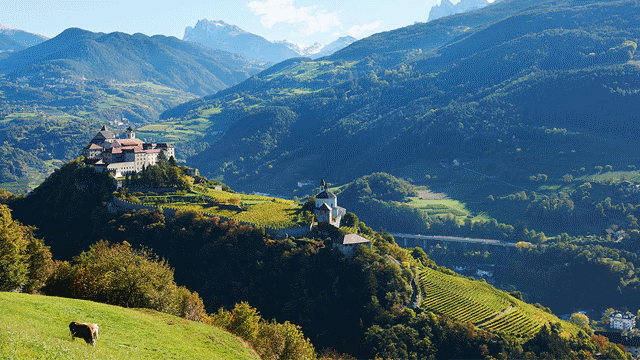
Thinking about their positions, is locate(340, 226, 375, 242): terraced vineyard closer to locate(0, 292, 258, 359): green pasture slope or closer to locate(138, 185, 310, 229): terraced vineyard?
locate(138, 185, 310, 229): terraced vineyard

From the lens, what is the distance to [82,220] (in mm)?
111000

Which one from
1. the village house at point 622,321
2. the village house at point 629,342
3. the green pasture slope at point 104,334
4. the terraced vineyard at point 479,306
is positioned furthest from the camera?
the village house at point 622,321

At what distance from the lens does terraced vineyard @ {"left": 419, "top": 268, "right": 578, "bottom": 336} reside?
87.5m

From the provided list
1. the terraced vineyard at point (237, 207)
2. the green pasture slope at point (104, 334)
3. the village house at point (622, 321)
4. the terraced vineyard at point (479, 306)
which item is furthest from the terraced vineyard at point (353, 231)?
the village house at point (622, 321)

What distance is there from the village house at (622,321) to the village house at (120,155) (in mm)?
110855

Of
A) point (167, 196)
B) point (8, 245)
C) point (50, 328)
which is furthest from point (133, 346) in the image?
point (167, 196)

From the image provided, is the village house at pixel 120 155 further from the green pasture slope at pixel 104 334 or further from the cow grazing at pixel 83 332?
the cow grazing at pixel 83 332

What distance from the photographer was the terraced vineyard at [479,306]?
3445 inches

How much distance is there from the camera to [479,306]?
92.9 m

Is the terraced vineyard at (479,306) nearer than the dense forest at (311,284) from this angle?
No

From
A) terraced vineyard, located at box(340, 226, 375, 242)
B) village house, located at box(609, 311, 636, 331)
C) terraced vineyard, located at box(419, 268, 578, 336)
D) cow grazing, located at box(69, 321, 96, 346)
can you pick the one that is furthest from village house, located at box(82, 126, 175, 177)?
village house, located at box(609, 311, 636, 331)

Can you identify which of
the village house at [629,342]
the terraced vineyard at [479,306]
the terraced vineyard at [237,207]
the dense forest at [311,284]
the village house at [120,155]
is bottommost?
the village house at [629,342]

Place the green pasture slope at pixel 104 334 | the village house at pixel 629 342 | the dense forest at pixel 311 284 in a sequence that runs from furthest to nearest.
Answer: the village house at pixel 629 342 < the dense forest at pixel 311 284 < the green pasture slope at pixel 104 334

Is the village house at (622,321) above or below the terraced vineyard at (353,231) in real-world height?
below
